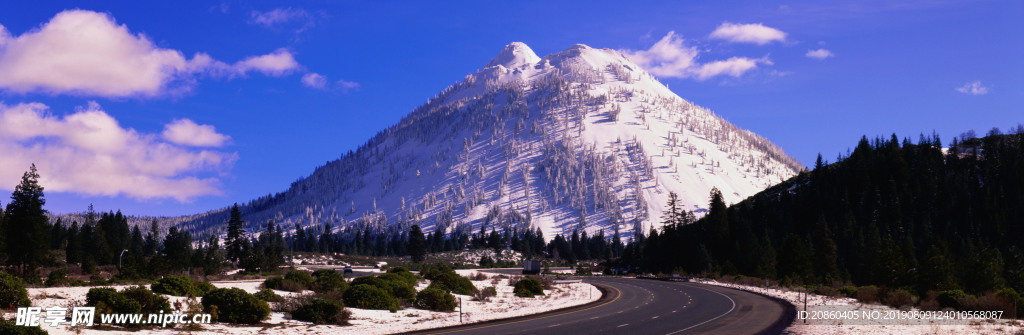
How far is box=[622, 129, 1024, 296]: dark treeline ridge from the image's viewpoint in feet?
264

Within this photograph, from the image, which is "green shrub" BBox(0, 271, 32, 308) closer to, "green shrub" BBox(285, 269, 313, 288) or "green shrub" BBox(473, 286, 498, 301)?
"green shrub" BBox(285, 269, 313, 288)

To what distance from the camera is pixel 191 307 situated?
27953 mm

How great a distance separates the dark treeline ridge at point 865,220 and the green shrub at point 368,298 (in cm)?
4673

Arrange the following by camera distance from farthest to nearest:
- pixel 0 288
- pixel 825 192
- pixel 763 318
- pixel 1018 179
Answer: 1. pixel 825 192
2. pixel 1018 179
3. pixel 763 318
4. pixel 0 288

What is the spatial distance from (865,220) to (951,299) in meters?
81.1

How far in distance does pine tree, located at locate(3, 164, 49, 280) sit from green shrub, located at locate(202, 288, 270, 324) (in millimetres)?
44665

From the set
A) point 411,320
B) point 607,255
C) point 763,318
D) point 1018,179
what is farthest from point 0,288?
point 607,255

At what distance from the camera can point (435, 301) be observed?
3600cm

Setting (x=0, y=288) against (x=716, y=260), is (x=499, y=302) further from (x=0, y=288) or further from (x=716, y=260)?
(x=716, y=260)

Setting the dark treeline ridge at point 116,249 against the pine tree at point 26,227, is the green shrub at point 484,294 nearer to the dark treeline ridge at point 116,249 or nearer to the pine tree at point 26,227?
the dark treeline ridge at point 116,249

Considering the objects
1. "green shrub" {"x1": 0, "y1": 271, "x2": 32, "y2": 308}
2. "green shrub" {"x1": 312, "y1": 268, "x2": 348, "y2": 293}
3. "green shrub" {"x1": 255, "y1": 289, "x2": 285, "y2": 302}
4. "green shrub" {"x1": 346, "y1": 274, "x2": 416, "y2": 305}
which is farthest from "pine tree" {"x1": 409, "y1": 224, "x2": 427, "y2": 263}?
"green shrub" {"x1": 0, "y1": 271, "x2": 32, "y2": 308}

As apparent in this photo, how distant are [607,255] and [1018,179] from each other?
97499mm

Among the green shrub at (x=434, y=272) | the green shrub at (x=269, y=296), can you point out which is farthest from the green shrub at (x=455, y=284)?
the green shrub at (x=269, y=296)

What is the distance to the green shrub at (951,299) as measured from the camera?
32.8 metres
